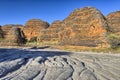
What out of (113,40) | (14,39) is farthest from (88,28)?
(14,39)

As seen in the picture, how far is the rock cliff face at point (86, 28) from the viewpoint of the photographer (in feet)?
186

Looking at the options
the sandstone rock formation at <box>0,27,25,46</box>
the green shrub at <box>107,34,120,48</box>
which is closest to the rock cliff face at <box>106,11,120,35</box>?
the green shrub at <box>107,34,120,48</box>

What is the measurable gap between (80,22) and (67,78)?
4832cm

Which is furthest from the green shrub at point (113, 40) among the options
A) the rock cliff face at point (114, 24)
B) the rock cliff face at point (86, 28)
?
the rock cliff face at point (114, 24)

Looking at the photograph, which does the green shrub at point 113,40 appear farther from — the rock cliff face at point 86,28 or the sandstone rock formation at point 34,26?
the sandstone rock formation at point 34,26

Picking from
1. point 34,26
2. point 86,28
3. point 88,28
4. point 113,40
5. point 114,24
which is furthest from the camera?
point 34,26

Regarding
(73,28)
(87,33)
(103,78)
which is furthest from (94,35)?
(103,78)

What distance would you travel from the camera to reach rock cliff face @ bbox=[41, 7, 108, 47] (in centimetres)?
5684

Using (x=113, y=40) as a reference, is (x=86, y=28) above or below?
above

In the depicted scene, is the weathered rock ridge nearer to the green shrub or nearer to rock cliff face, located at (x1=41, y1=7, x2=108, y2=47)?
rock cliff face, located at (x1=41, y1=7, x2=108, y2=47)

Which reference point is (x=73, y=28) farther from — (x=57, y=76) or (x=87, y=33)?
(x=57, y=76)

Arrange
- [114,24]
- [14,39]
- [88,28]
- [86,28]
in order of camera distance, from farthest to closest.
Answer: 1. [14,39]
2. [114,24]
3. [86,28]
4. [88,28]

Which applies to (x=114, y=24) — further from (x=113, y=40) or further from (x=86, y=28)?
(x=113, y=40)

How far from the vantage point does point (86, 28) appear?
60562 mm
